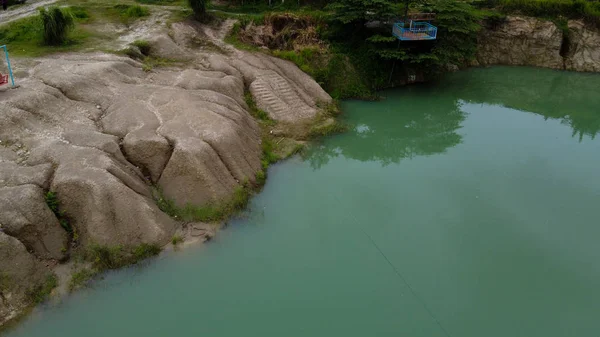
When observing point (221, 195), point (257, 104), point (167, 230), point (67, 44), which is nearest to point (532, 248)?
point (221, 195)

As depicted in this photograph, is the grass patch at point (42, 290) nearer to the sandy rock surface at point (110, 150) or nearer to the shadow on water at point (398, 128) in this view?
the sandy rock surface at point (110, 150)

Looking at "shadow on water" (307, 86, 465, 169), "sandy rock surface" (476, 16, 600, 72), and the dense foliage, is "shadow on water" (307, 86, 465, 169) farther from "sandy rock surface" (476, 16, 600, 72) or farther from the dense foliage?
"sandy rock surface" (476, 16, 600, 72)

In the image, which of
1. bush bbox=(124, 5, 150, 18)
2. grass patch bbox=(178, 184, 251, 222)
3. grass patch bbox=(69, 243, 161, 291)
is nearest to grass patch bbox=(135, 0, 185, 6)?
bush bbox=(124, 5, 150, 18)

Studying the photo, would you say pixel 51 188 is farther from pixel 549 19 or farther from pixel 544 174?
pixel 549 19

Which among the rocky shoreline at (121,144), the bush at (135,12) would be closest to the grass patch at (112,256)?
the rocky shoreline at (121,144)

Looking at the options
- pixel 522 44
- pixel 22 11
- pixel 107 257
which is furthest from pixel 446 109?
pixel 22 11
